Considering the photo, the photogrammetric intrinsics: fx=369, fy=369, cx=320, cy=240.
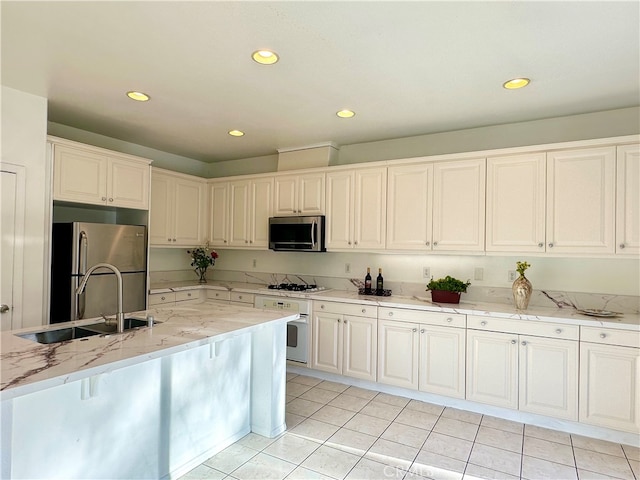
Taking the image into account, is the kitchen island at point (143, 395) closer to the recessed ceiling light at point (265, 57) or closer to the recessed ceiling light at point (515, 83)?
the recessed ceiling light at point (265, 57)

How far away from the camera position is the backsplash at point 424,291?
3123 mm

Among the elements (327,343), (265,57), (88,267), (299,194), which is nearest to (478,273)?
(327,343)

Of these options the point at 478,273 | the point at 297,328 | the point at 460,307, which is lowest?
the point at 297,328

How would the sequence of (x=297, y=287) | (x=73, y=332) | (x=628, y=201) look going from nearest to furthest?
1. (x=73, y=332)
2. (x=628, y=201)
3. (x=297, y=287)

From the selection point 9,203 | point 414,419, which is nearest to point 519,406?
point 414,419

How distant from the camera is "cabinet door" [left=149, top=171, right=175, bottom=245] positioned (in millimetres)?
4379

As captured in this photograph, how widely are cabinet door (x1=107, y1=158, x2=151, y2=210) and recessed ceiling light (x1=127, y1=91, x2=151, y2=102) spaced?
3.10 feet

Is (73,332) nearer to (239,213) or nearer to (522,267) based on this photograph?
(239,213)

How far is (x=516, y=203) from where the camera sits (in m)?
3.21

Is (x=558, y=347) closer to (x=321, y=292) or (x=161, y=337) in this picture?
(x=321, y=292)

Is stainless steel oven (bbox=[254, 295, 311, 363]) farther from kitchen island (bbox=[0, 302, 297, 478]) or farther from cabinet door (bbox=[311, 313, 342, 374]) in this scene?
kitchen island (bbox=[0, 302, 297, 478])

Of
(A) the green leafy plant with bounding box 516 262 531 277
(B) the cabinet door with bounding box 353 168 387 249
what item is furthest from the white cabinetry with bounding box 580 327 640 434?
(B) the cabinet door with bounding box 353 168 387 249

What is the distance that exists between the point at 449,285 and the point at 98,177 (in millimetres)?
3519

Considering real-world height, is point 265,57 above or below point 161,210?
Result: above
